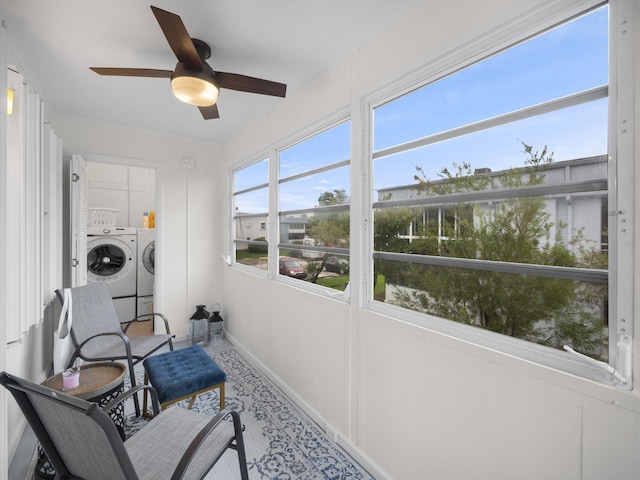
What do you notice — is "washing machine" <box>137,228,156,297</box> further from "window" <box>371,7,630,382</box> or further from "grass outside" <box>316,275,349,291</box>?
"window" <box>371,7,630,382</box>

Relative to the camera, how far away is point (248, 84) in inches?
72.1

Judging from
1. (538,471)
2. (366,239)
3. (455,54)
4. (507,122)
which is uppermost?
(455,54)

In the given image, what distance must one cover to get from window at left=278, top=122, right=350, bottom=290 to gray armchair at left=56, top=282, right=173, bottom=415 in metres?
1.32

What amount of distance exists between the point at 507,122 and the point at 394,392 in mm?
1437

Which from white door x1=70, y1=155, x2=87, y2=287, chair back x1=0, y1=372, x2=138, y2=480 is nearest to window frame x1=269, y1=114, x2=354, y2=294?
chair back x1=0, y1=372, x2=138, y2=480

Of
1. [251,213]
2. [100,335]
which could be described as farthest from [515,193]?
[100,335]

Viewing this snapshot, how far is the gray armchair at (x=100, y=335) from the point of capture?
7.53ft

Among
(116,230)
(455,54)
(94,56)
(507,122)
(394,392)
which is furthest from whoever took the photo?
(116,230)

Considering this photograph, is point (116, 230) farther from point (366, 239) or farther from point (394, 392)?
point (394, 392)

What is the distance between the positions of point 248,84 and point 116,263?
12.7ft

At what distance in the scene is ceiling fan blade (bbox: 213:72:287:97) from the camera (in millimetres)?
1787

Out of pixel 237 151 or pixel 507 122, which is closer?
pixel 507 122

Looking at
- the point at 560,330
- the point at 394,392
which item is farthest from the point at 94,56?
the point at 560,330

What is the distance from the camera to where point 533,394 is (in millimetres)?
1081
